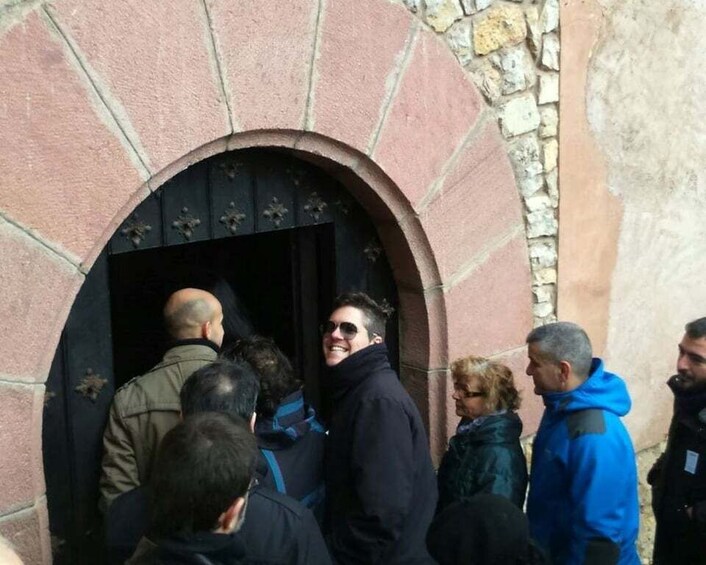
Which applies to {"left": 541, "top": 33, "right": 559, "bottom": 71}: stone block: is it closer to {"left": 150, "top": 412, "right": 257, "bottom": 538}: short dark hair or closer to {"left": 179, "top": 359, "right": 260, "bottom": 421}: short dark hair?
{"left": 179, "top": 359, "right": 260, "bottom": 421}: short dark hair

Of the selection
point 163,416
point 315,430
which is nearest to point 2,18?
point 163,416

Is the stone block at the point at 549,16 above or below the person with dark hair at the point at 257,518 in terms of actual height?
above

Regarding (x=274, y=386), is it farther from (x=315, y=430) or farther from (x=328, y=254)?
(x=328, y=254)

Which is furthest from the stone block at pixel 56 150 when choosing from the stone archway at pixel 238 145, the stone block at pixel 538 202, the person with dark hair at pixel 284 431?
the stone block at pixel 538 202

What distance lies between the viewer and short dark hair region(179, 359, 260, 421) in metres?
2.82

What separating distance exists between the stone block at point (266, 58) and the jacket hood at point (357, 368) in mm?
746

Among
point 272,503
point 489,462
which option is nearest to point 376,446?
point 489,462

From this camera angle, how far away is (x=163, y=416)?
130 inches

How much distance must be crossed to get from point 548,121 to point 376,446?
166 cm

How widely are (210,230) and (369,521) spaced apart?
1048 mm

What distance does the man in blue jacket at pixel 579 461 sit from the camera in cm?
333

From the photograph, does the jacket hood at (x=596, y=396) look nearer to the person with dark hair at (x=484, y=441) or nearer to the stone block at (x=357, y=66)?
the person with dark hair at (x=484, y=441)

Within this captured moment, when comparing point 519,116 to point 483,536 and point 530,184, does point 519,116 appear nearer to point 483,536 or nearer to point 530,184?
point 530,184

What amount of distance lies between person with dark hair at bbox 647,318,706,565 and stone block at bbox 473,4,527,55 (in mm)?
1246
